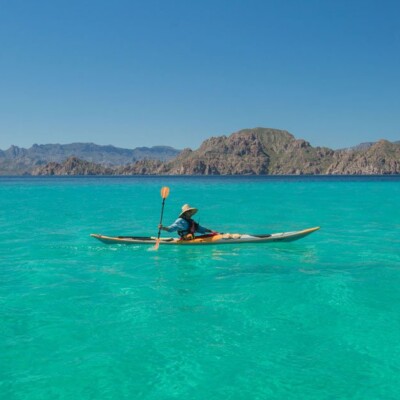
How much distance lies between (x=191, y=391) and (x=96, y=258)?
1290 cm

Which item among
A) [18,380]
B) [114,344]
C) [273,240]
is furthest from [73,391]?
[273,240]

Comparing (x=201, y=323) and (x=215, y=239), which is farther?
(x=215, y=239)

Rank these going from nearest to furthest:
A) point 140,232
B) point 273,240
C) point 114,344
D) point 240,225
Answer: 1. point 114,344
2. point 273,240
3. point 140,232
4. point 240,225

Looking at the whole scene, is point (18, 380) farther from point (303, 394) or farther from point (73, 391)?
point (303, 394)

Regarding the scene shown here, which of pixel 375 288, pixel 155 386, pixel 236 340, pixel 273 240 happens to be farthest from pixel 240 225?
pixel 155 386

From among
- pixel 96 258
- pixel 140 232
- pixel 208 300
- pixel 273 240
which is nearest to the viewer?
pixel 208 300

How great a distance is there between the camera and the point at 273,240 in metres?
22.2

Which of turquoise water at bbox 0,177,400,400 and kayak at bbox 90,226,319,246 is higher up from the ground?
kayak at bbox 90,226,319,246

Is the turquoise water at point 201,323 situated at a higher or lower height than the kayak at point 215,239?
lower

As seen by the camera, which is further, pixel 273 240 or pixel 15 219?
pixel 15 219

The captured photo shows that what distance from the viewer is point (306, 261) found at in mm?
18656

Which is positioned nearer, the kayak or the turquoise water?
the turquoise water

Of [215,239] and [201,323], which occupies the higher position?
[215,239]

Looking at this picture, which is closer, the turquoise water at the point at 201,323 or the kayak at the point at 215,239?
the turquoise water at the point at 201,323
